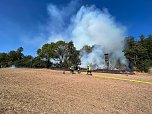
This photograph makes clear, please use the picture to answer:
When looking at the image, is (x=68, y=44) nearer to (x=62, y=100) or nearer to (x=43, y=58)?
(x=43, y=58)

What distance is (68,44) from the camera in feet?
284

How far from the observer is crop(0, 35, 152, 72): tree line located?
7056 cm

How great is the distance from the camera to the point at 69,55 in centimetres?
8456

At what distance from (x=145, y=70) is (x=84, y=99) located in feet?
180

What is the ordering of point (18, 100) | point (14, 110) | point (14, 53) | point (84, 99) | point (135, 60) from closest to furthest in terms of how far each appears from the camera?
point (14, 110) → point (18, 100) → point (84, 99) → point (135, 60) → point (14, 53)

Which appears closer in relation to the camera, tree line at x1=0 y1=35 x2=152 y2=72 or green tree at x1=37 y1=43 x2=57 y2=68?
tree line at x1=0 y1=35 x2=152 y2=72

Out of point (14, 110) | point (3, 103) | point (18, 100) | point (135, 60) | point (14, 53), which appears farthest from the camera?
point (14, 53)

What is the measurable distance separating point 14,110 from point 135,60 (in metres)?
66.2

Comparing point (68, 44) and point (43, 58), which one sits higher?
point (68, 44)

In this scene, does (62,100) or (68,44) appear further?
(68,44)

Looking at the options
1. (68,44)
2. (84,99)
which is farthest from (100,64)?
(84,99)

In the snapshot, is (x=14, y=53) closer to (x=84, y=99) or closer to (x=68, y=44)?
(x=68, y=44)

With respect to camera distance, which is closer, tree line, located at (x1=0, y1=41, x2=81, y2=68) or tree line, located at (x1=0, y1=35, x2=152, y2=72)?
tree line, located at (x1=0, y1=35, x2=152, y2=72)

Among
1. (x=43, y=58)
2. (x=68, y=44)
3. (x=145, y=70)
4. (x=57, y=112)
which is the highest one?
(x=68, y=44)
